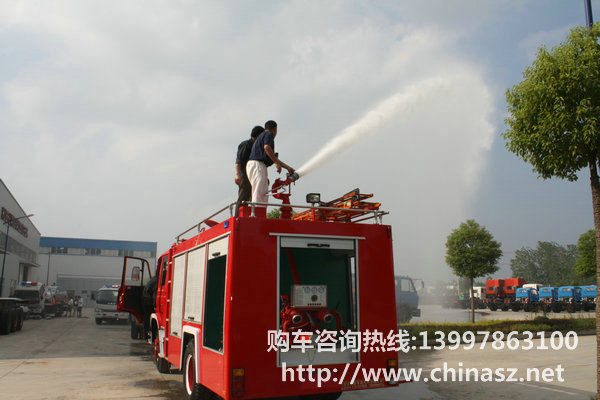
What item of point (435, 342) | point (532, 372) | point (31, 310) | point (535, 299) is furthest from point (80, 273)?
point (532, 372)

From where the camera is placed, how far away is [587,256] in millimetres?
35156

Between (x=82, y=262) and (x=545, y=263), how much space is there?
381 feet

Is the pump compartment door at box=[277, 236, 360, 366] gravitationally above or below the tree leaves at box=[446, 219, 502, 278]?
below

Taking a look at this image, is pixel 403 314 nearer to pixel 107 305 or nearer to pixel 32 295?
pixel 107 305

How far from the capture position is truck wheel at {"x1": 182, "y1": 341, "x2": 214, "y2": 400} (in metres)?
6.42

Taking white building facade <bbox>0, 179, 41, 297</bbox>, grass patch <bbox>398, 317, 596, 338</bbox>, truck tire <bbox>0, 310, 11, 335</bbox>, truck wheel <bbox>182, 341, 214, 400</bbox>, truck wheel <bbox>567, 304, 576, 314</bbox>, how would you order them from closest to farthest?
truck wheel <bbox>182, 341, 214, 400</bbox>
grass patch <bbox>398, 317, 596, 338</bbox>
truck tire <bbox>0, 310, 11, 335</bbox>
truck wheel <bbox>567, 304, 576, 314</bbox>
white building facade <bbox>0, 179, 41, 297</bbox>

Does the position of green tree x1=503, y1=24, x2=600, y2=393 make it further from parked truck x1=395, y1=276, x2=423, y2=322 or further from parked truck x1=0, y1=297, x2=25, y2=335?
parked truck x1=0, y1=297, x2=25, y2=335

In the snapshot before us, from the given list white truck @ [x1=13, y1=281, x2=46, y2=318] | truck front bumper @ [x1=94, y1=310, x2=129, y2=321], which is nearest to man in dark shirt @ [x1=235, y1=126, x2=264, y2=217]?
truck front bumper @ [x1=94, y1=310, x2=129, y2=321]

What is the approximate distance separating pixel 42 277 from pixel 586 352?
76.9 m

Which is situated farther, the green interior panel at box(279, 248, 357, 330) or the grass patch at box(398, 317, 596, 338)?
the grass patch at box(398, 317, 596, 338)

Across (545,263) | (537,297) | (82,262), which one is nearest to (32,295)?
(537,297)

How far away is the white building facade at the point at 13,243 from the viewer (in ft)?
129

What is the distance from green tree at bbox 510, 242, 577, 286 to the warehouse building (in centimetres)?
10066

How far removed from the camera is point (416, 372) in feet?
33.3
